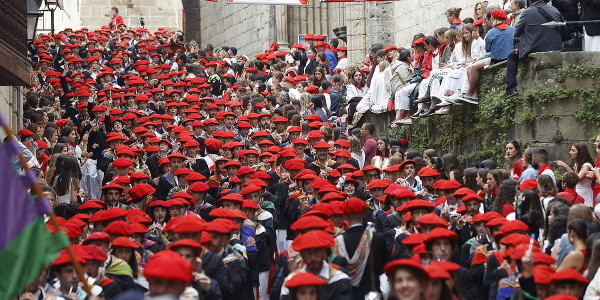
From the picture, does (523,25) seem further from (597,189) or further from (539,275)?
(539,275)

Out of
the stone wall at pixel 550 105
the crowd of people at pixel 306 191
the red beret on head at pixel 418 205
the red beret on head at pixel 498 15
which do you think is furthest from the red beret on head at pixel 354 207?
the red beret on head at pixel 498 15

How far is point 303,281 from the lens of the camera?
9.75 metres

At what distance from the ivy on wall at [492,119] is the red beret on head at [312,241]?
7.12 meters

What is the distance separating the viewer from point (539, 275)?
391 inches

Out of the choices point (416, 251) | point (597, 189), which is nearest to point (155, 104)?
point (597, 189)

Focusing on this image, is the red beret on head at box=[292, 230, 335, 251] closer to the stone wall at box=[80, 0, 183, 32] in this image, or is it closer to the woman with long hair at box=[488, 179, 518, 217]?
the woman with long hair at box=[488, 179, 518, 217]

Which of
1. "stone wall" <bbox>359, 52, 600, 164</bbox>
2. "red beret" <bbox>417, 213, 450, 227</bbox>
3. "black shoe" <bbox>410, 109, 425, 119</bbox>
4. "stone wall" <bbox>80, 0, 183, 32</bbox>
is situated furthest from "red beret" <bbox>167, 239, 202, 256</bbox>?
"stone wall" <bbox>80, 0, 183, 32</bbox>

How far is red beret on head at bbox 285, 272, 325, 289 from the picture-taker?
9734mm

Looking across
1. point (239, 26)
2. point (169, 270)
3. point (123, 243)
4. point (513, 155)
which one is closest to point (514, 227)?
point (123, 243)

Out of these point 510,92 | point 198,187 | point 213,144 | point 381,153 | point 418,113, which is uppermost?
point 510,92

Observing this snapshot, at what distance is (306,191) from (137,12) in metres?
38.1

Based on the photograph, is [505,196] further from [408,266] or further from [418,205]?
[408,266]

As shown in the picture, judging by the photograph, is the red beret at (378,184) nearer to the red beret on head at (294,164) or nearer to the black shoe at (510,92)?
the red beret on head at (294,164)

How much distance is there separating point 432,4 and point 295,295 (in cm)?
1855
